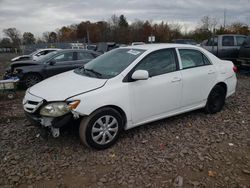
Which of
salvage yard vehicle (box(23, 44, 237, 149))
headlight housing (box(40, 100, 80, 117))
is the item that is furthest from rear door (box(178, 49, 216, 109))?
headlight housing (box(40, 100, 80, 117))

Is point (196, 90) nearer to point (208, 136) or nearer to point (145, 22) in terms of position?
point (208, 136)

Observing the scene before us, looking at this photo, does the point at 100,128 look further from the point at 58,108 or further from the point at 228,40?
the point at 228,40

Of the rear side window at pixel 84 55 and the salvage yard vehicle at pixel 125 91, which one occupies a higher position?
the rear side window at pixel 84 55

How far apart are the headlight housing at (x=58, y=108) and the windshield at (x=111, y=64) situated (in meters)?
0.77

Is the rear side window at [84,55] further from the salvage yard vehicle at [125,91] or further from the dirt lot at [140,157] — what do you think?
the dirt lot at [140,157]

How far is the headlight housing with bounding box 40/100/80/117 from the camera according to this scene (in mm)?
3149

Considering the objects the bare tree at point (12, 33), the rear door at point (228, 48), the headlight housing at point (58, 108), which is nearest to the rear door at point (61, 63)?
the headlight housing at point (58, 108)

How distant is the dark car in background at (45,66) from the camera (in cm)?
774

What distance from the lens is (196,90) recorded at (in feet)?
14.5

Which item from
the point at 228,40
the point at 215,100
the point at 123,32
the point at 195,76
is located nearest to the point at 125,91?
the point at 195,76

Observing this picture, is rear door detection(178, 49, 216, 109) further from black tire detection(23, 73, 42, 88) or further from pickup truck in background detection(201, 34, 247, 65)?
pickup truck in background detection(201, 34, 247, 65)

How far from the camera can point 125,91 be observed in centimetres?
350

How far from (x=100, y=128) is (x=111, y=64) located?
124 centimetres

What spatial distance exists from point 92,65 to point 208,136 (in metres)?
2.49
